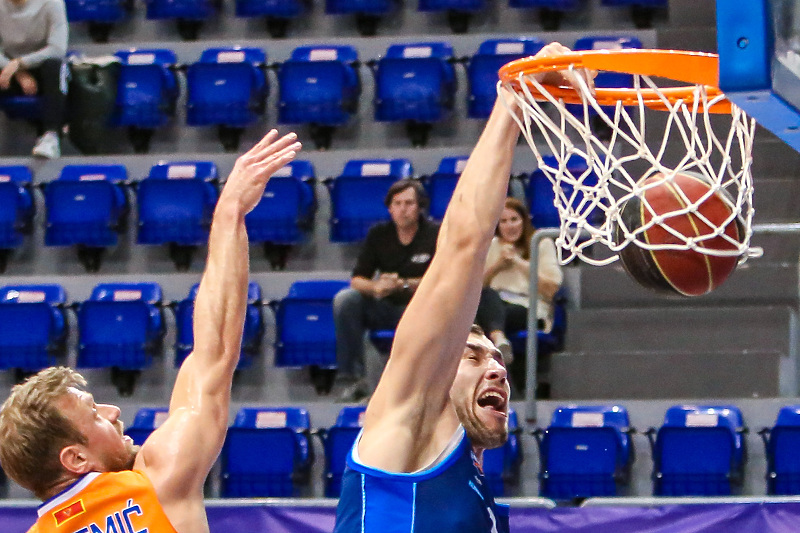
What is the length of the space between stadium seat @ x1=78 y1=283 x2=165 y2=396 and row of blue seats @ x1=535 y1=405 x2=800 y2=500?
245 cm

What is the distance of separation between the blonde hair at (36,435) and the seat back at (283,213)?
194 inches

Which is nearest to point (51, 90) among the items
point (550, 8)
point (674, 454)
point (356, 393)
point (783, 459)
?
point (356, 393)

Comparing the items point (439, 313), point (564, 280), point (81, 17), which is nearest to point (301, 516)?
point (439, 313)

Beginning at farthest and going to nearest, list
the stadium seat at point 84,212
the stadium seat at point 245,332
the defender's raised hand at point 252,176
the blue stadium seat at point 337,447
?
the stadium seat at point 84,212 < the stadium seat at point 245,332 < the blue stadium seat at point 337,447 < the defender's raised hand at point 252,176

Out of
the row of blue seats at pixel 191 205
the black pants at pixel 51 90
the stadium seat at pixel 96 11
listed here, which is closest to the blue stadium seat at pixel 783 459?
the row of blue seats at pixel 191 205

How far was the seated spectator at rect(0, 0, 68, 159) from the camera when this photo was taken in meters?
8.46

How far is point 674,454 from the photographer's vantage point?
6047 millimetres

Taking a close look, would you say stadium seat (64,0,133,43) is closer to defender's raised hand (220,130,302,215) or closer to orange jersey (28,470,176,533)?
defender's raised hand (220,130,302,215)

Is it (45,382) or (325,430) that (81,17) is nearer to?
(325,430)

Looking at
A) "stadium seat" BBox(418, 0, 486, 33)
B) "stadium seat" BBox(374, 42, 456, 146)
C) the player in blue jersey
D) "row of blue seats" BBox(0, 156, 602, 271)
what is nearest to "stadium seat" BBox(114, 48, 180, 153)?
"row of blue seats" BBox(0, 156, 602, 271)

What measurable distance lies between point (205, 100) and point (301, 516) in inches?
177

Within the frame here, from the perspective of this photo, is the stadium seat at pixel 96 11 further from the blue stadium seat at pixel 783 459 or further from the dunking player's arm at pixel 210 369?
the dunking player's arm at pixel 210 369

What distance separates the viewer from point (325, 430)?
6527mm

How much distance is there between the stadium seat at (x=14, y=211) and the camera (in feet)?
26.0
